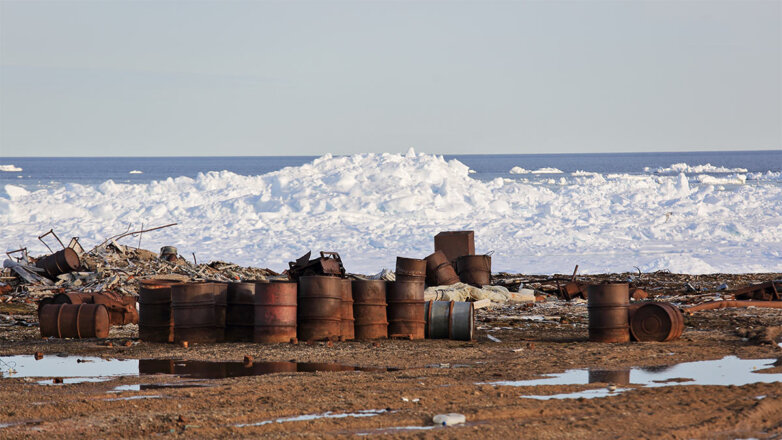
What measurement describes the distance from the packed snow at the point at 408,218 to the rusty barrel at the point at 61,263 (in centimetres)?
1184

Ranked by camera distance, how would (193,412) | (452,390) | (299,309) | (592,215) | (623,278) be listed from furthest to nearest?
(592,215), (623,278), (299,309), (452,390), (193,412)

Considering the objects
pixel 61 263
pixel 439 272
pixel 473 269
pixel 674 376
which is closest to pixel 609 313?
pixel 674 376

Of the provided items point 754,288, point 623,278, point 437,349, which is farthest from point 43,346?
point 623,278

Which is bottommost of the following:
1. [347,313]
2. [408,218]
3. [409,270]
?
[347,313]

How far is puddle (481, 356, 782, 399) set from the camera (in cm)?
987

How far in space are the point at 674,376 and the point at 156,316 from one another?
26.9ft

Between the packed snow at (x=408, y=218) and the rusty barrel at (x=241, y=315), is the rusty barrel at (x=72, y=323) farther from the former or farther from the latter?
the packed snow at (x=408, y=218)

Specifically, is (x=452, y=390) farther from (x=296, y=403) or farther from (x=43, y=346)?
(x=43, y=346)

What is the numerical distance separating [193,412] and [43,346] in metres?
6.61

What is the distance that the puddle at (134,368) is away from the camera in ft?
36.3

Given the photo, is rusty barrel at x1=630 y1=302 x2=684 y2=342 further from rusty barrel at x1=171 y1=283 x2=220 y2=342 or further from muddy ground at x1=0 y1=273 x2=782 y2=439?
rusty barrel at x1=171 y1=283 x2=220 y2=342

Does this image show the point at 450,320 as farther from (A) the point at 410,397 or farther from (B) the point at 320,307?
(A) the point at 410,397

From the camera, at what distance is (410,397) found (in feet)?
29.6

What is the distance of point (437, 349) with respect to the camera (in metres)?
13.4
